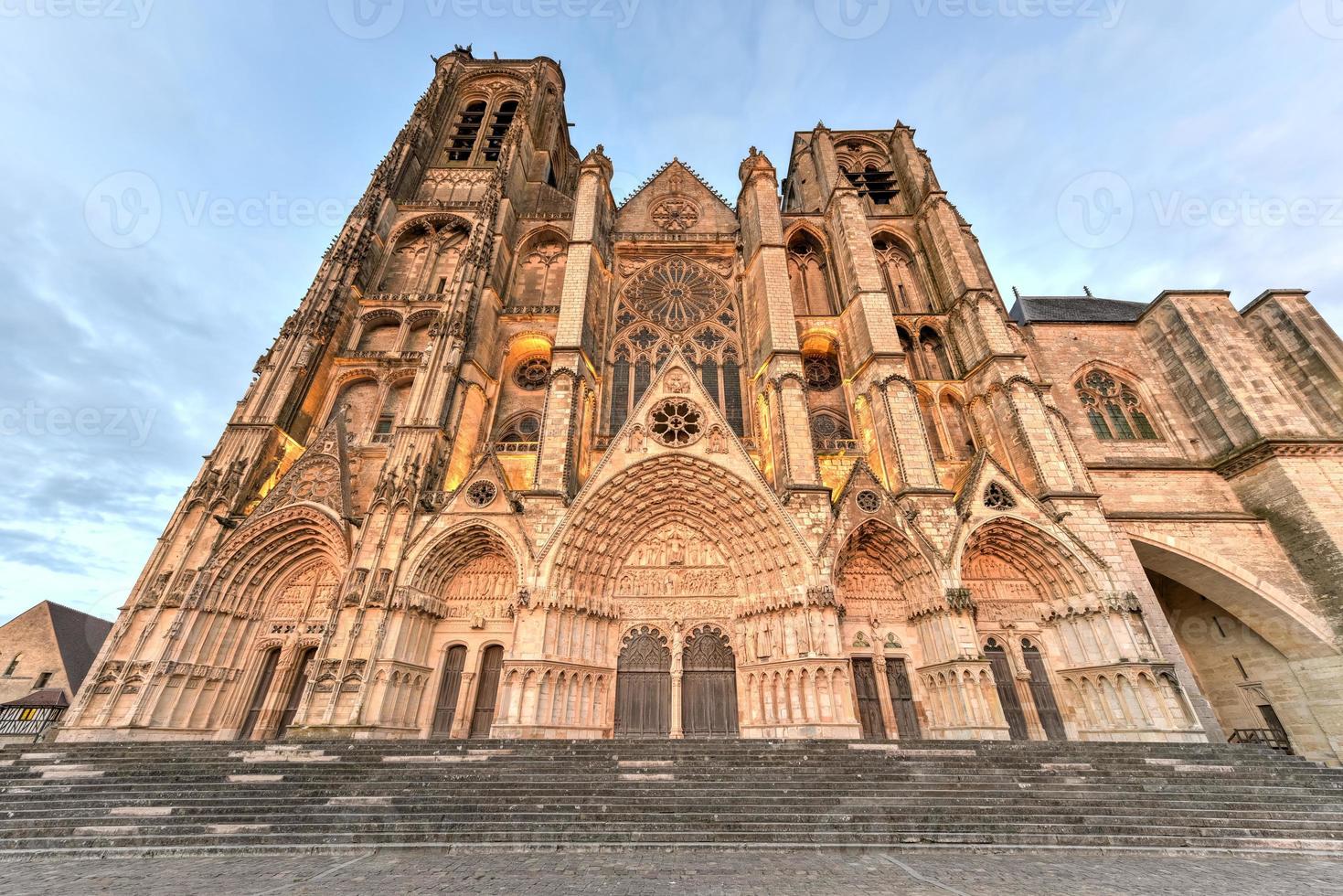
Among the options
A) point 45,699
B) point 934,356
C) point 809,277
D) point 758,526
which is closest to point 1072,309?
point 934,356

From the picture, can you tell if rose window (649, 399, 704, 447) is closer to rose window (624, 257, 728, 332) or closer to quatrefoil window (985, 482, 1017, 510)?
rose window (624, 257, 728, 332)

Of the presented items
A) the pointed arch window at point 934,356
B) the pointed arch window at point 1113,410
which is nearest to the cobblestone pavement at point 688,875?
the pointed arch window at point 934,356

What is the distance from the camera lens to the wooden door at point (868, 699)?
10.9 meters

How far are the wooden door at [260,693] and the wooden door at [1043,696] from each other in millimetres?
17502

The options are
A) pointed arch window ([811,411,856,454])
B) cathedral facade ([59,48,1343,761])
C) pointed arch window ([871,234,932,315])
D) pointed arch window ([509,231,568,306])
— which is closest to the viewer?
cathedral facade ([59,48,1343,761])

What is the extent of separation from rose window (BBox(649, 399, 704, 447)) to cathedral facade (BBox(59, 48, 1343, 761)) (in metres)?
0.11

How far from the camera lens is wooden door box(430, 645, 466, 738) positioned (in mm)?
11250

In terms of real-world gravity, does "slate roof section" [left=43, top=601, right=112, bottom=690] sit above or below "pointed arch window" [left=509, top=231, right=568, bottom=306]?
below

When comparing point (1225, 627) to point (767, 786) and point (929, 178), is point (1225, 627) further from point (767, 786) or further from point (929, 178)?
point (929, 178)

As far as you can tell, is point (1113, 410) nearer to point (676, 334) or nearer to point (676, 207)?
point (676, 334)

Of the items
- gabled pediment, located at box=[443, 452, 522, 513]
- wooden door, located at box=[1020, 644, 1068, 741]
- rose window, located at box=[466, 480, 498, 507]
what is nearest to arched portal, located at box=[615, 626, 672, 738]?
gabled pediment, located at box=[443, 452, 522, 513]

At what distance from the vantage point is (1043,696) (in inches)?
438

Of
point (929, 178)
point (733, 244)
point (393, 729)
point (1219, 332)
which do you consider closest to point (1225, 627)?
point (1219, 332)

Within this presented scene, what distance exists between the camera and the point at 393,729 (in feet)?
33.8
